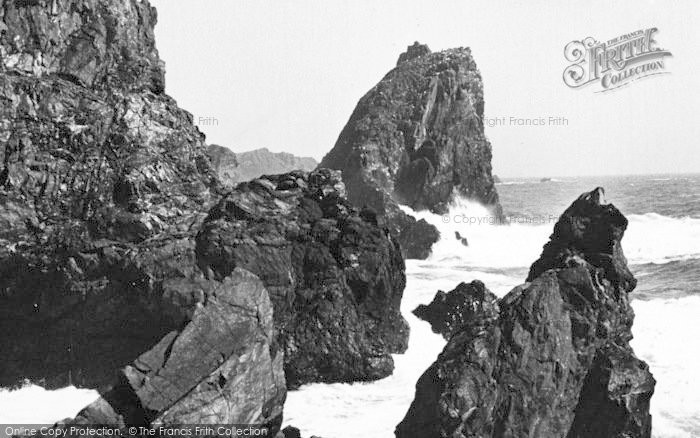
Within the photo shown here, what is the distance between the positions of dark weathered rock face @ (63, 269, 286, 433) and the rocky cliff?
7.97 m

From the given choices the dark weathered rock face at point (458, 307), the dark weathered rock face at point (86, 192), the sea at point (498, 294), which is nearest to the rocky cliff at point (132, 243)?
the dark weathered rock face at point (86, 192)

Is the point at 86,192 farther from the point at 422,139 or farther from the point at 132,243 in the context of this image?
the point at 422,139

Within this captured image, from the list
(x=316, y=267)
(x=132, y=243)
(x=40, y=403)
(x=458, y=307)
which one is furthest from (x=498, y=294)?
(x=40, y=403)

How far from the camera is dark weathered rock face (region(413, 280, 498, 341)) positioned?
27969 mm

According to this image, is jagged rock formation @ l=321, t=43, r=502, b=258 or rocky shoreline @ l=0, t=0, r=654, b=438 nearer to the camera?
rocky shoreline @ l=0, t=0, r=654, b=438

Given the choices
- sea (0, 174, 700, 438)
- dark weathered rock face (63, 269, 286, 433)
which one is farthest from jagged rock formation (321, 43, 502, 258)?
dark weathered rock face (63, 269, 286, 433)

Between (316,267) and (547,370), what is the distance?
10.5 metres

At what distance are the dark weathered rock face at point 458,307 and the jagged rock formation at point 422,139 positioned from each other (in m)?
28.8

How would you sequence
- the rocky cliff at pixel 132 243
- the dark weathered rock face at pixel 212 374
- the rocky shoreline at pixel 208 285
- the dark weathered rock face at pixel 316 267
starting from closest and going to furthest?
the dark weathered rock face at pixel 212 374
the rocky shoreline at pixel 208 285
the rocky cliff at pixel 132 243
the dark weathered rock face at pixel 316 267

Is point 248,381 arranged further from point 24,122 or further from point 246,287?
point 24,122

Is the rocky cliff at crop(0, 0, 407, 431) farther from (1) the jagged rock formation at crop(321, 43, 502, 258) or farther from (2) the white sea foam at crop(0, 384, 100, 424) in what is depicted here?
(1) the jagged rock formation at crop(321, 43, 502, 258)

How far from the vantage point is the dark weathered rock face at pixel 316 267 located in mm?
23250

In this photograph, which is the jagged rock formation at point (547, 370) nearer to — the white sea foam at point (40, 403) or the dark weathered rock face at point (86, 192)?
the white sea foam at point (40, 403)

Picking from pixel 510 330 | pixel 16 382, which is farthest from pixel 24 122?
pixel 510 330
